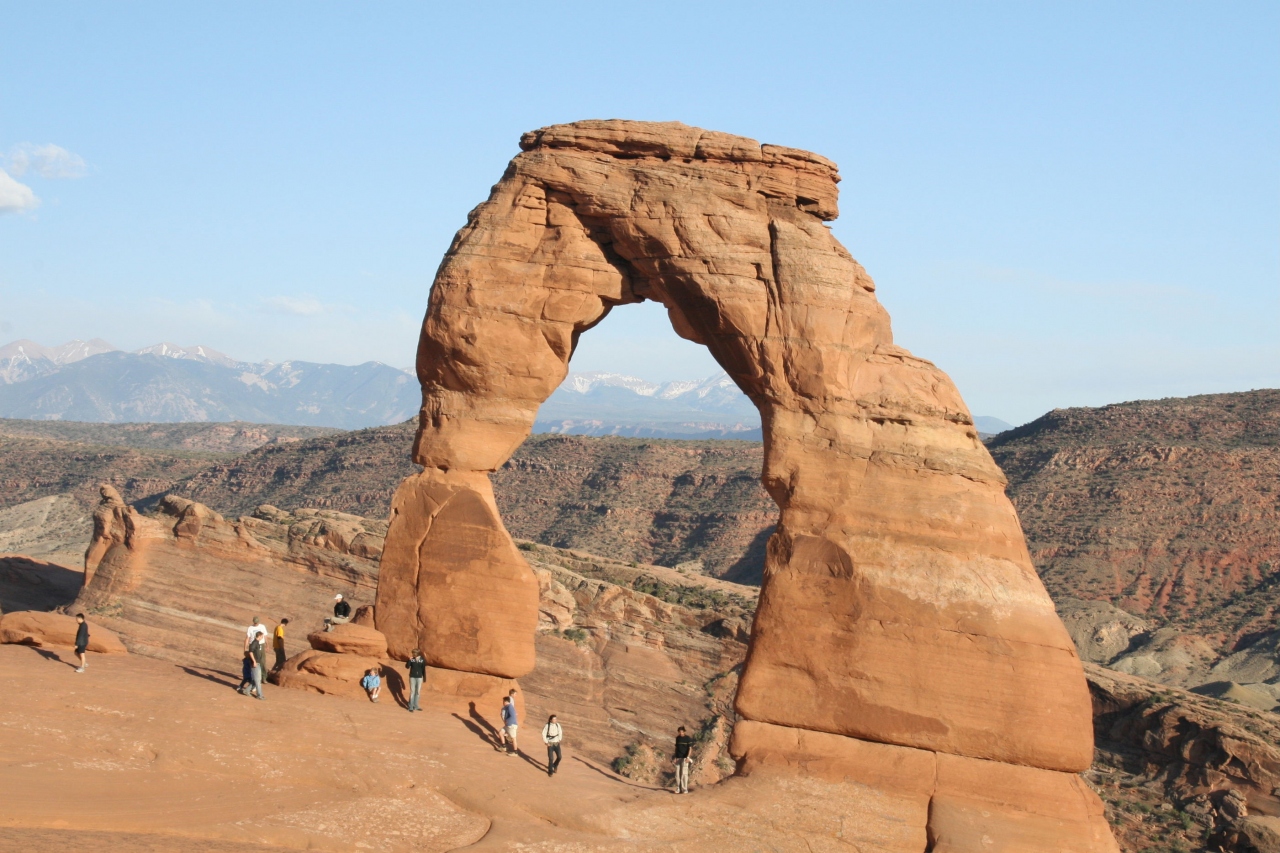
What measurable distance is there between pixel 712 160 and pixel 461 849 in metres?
12.0

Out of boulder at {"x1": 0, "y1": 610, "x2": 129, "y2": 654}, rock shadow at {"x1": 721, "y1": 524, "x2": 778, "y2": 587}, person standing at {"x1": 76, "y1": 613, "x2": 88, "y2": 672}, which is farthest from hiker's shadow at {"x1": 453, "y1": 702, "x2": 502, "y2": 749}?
rock shadow at {"x1": 721, "y1": 524, "x2": 778, "y2": 587}

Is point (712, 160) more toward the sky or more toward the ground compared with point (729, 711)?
more toward the sky

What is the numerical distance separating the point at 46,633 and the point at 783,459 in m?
13.8

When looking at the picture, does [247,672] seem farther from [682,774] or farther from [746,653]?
[746,653]

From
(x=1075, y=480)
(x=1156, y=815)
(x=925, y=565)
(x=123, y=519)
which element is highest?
(x=1075, y=480)

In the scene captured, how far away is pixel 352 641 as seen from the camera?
21375 millimetres

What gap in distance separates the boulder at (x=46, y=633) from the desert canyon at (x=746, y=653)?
0.22 feet

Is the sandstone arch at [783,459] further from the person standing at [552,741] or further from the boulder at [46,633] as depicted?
the boulder at [46,633]

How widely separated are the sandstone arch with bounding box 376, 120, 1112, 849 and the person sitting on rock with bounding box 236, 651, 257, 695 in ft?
8.59

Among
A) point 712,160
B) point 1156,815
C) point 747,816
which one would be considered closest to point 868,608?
point 747,816

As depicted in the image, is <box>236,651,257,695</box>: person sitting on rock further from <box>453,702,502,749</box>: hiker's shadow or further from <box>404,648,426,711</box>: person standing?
<box>453,702,502,749</box>: hiker's shadow

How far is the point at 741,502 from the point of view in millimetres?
74562

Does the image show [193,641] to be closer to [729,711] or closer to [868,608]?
[729,711]

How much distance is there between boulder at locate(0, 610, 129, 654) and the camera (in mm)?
22734
